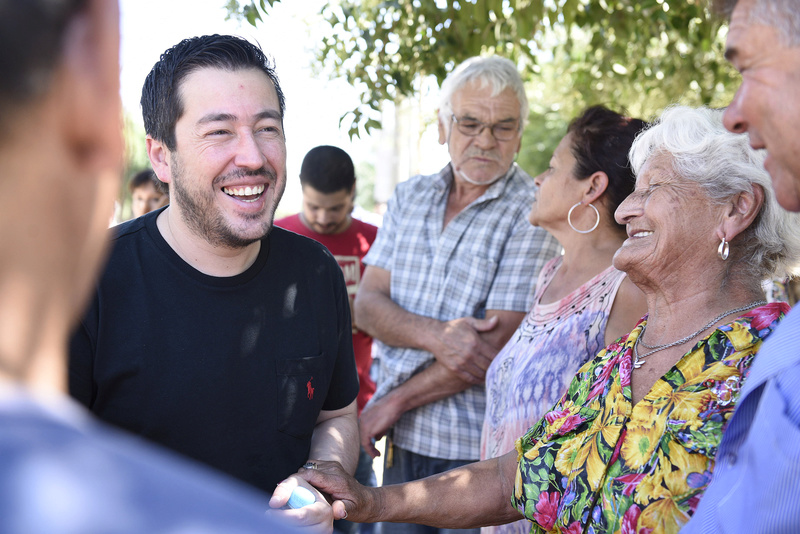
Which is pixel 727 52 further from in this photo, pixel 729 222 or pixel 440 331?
pixel 440 331

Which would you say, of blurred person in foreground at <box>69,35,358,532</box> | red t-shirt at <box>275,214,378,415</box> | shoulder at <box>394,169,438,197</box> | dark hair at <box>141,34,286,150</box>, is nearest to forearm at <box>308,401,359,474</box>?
blurred person in foreground at <box>69,35,358,532</box>

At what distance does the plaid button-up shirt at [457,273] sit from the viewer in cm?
334

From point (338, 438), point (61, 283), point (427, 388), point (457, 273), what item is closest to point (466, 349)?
point (427, 388)

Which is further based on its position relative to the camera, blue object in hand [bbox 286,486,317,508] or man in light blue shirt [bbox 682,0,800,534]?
blue object in hand [bbox 286,486,317,508]

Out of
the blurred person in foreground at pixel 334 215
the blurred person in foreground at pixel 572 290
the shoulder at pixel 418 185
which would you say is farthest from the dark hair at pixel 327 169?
the blurred person in foreground at pixel 572 290

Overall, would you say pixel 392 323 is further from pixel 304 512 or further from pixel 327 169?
pixel 327 169

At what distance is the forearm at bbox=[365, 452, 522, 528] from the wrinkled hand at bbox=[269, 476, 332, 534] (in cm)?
30

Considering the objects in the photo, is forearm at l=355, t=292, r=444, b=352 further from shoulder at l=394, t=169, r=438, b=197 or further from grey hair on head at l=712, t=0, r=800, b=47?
grey hair on head at l=712, t=0, r=800, b=47

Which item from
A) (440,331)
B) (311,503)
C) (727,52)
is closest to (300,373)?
(311,503)

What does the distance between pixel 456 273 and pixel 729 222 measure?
158 centimetres

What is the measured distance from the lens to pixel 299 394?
219 centimetres

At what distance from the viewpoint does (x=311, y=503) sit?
6.31 feet

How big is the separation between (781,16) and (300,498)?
1606 mm

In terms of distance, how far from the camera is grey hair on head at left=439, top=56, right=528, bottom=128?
3.64 m
